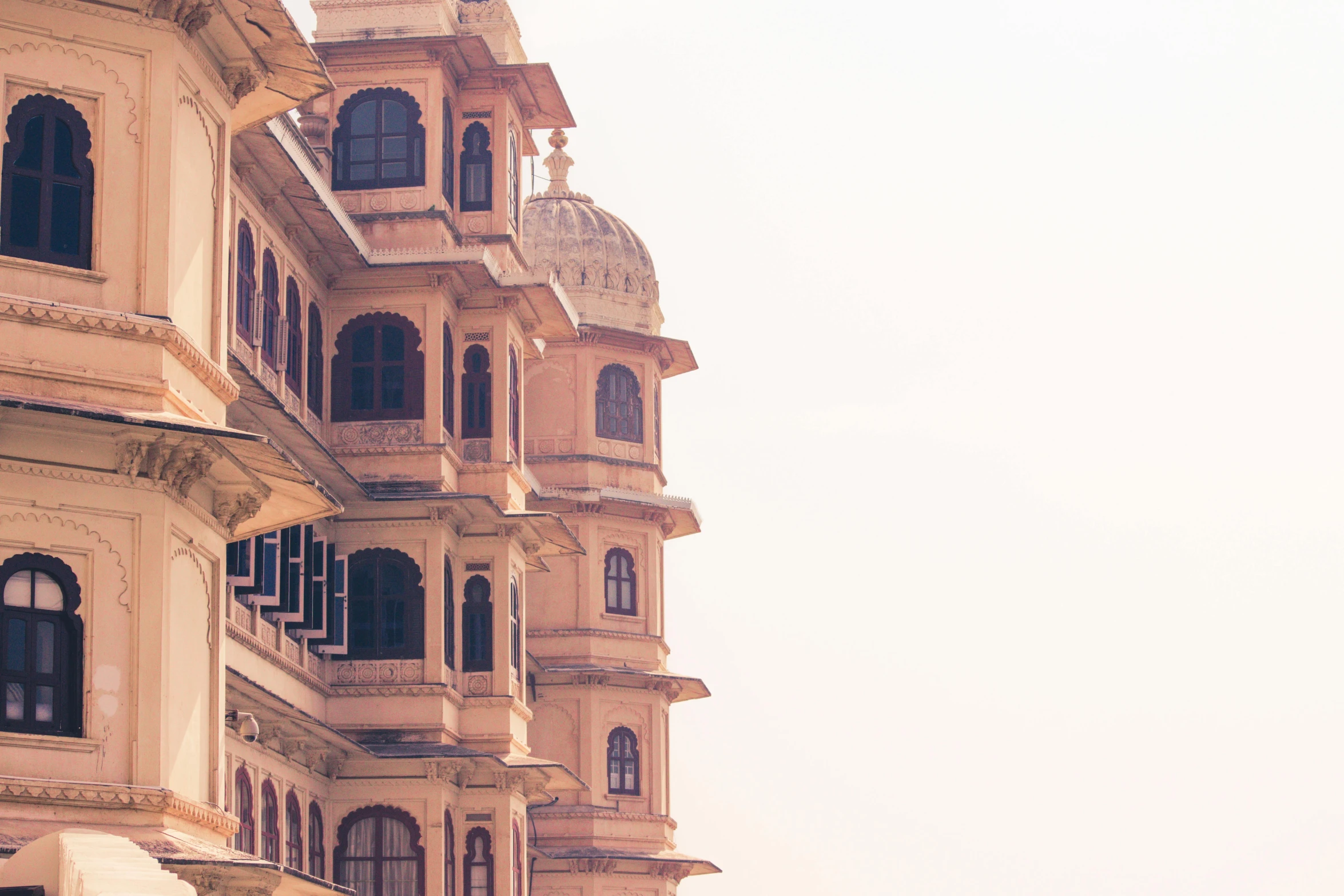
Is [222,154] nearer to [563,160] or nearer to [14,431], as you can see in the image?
[14,431]

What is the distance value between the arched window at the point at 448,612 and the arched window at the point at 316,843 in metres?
2.59

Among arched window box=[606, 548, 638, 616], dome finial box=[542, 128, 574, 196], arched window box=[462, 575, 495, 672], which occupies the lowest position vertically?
arched window box=[462, 575, 495, 672]

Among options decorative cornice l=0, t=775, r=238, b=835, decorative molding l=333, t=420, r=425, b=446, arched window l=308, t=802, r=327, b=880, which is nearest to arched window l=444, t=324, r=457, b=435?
decorative molding l=333, t=420, r=425, b=446

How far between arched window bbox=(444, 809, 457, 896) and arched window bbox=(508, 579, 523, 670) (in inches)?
94.0

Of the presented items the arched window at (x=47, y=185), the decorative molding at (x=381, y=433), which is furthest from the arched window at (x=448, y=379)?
the arched window at (x=47, y=185)

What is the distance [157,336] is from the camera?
1584cm

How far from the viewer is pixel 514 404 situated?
32.1 m

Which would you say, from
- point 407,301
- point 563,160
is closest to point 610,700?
point 563,160

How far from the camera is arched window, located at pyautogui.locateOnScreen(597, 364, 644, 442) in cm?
4359

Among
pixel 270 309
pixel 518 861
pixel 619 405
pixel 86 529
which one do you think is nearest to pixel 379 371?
pixel 270 309

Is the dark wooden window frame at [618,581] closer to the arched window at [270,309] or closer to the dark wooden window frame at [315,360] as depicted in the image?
the dark wooden window frame at [315,360]

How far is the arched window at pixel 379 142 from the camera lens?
30547 millimetres

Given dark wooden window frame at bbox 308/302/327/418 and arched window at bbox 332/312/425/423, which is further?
arched window at bbox 332/312/425/423

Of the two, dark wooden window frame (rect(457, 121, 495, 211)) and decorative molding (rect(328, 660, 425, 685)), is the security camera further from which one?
dark wooden window frame (rect(457, 121, 495, 211))
